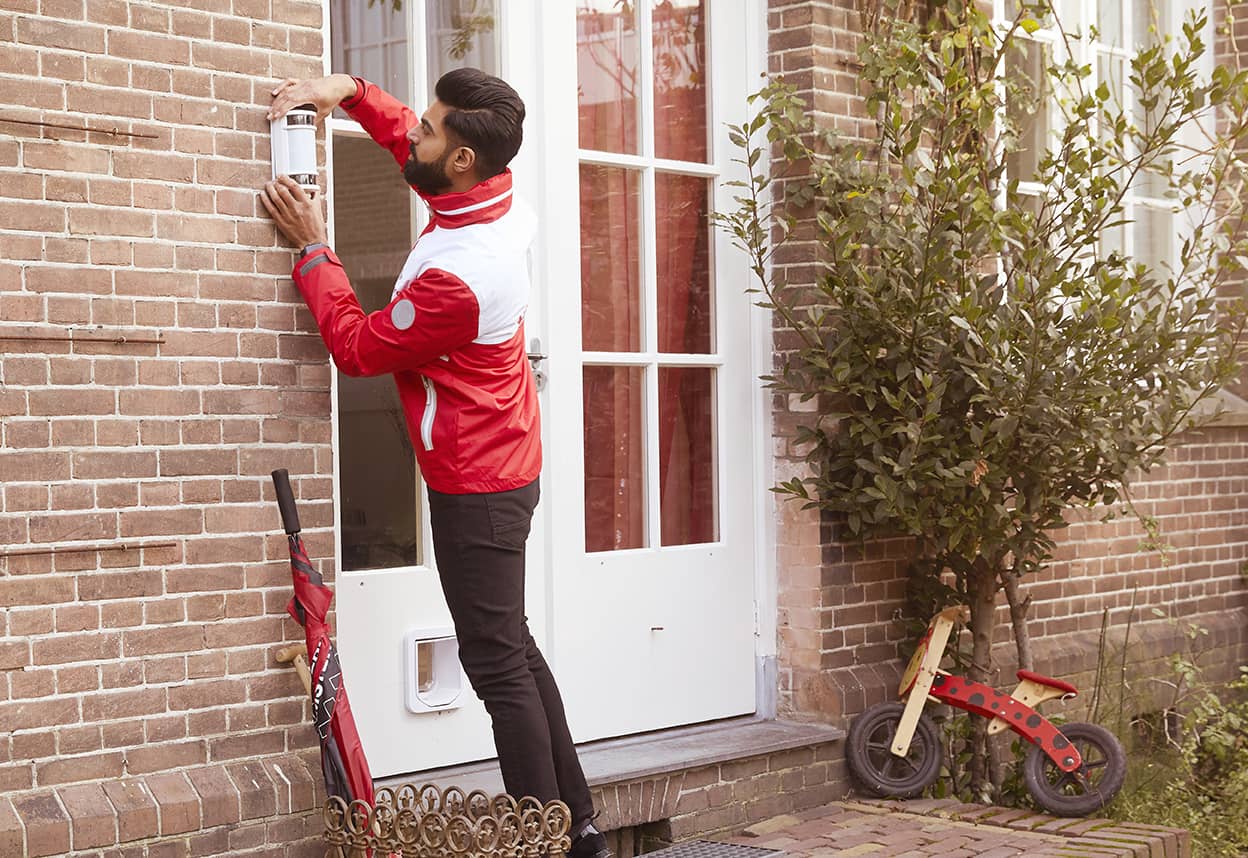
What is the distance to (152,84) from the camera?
3875 millimetres

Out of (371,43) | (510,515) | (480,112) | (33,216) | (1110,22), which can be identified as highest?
(1110,22)

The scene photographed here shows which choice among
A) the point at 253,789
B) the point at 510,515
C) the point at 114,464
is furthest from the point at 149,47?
the point at 253,789

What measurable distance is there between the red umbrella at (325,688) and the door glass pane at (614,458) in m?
1.41

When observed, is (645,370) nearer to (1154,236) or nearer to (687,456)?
(687,456)

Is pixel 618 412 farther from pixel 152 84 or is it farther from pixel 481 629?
pixel 152 84

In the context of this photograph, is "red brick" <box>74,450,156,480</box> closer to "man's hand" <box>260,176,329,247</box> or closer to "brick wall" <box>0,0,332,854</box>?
"brick wall" <box>0,0,332,854</box>

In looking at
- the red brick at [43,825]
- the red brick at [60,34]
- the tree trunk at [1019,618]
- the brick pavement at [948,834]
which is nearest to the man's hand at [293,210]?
the red brick at [60,34]

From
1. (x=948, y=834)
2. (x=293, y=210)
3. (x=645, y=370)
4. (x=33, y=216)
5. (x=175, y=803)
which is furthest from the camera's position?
(x=645, y=370)

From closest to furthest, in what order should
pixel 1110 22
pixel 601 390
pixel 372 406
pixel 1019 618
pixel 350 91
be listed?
1. pixel 350 91
2. pixel 372 406
3. pixel 601 390
4. pixel 1019 618
5. pixel 1110 22

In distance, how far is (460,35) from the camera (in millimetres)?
4855

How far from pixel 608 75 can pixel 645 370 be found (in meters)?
0.97

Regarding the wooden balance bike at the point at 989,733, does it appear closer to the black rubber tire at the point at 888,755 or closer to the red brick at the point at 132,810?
the black rubber tire at the point at 888,755

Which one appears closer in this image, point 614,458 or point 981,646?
point 614,458

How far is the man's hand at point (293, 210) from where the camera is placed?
159 inches
